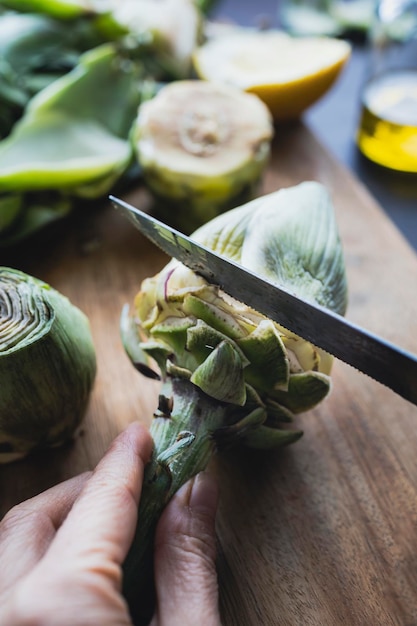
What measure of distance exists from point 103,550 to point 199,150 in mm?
682

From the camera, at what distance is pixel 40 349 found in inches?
25.1

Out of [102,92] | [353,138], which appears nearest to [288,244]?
[102,92]

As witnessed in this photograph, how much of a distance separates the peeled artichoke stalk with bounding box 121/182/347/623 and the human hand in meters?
0.03

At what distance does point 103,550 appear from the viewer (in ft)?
1.56

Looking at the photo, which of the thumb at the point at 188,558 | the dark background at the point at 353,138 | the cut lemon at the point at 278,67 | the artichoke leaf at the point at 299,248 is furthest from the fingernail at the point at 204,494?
the cut lemon at the point at 278,67

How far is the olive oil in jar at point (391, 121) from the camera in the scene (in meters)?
1.16

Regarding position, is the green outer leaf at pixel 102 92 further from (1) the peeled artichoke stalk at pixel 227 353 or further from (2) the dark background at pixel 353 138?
(1) the peeled artichoke stalk at pixel 227 353

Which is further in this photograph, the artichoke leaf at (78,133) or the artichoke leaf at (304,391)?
the artichoke leaf at (78,133)

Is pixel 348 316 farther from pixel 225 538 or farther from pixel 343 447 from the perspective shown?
pixel 225 538

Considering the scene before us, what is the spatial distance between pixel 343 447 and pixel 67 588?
0.41 metres

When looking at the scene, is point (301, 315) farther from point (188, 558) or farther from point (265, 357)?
point (188, 558)

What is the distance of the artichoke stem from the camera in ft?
1.88

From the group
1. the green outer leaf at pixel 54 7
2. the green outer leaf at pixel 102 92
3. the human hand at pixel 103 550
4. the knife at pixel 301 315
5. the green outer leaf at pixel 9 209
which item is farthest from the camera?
the green outer leaf at pixel 54 7

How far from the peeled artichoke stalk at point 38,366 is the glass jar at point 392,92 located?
0.73 metres
